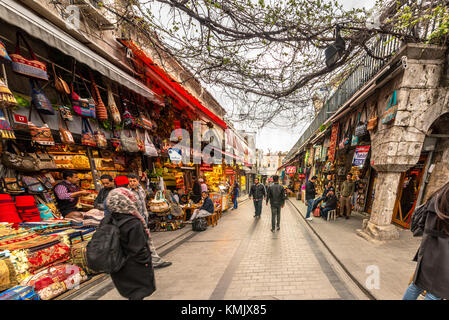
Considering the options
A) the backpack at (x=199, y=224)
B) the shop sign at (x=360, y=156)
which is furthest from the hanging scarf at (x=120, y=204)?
the shop sign at (x=360, y=156)

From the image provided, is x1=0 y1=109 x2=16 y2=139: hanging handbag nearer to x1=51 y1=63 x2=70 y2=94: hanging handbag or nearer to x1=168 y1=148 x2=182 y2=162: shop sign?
x1=51 y1=63 x2=70 y2=94: hanging handbag

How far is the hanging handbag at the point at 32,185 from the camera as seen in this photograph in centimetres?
324

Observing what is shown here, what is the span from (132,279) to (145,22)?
184 inches

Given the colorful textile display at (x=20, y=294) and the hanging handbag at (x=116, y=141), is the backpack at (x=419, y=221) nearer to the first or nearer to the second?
the colorful textile display at (x=20, y=294)

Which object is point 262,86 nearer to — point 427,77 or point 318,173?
point 427,77

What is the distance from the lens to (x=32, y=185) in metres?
3.32

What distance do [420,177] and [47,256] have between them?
972 centimetres

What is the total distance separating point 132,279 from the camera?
2.03m

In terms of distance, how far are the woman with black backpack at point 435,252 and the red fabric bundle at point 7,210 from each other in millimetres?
5995

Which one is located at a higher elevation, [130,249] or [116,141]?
[116,141]

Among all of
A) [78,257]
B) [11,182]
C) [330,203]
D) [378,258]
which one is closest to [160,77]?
[11,182]

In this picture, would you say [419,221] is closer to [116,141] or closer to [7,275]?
[7,275]

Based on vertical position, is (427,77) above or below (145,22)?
below

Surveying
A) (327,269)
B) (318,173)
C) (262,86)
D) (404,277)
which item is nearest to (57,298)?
(327,269)
